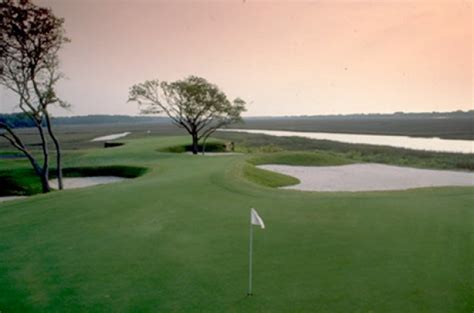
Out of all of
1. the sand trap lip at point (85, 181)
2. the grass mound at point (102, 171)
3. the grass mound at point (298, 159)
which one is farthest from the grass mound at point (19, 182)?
the grass mound at point (298, 159)

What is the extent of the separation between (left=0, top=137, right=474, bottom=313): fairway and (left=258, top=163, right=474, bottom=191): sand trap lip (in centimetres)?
934

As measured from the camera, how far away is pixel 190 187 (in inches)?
581

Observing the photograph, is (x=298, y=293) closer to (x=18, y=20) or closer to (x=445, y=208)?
(x=445, y=208)

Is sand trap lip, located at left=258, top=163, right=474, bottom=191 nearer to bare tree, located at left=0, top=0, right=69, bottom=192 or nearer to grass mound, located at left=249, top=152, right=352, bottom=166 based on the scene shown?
grass mound, located at left=249, top=152, right=352, bottom=166

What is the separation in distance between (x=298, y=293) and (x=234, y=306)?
3.34 ft

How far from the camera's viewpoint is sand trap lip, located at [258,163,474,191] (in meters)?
22.1

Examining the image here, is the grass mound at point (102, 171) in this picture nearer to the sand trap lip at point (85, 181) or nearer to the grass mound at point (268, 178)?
the sand trap lip at point (85, 181)

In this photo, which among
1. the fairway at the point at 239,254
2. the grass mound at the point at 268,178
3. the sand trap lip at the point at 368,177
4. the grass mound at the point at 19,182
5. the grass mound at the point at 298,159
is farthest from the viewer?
the grass mound at the point at 298,159

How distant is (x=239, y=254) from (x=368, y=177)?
20.3m

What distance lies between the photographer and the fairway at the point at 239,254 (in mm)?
5543

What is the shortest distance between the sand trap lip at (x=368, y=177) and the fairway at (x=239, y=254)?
9.34 metres

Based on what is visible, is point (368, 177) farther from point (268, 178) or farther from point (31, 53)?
point (31, 53)

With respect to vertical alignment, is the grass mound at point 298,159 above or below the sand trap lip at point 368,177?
above

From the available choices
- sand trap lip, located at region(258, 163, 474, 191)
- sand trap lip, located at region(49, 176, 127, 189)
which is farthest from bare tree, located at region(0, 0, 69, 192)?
sand trap lip, located at region(258, 163, 474, 191)
